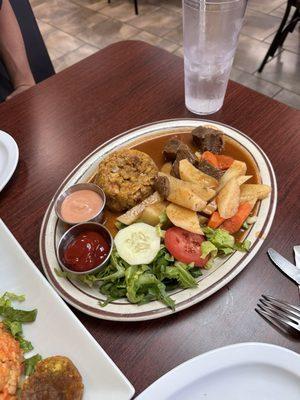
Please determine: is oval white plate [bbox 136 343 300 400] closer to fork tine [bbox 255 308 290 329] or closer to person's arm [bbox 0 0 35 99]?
fork tine [bbox 255 308 290 329]

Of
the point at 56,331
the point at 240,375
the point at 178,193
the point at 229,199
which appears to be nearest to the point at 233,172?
the point at 229,199

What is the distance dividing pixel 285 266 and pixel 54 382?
76 centimetres

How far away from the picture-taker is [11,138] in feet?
5.65

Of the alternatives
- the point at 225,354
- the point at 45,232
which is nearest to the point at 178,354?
the point at 225,354

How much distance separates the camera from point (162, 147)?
1691 mm

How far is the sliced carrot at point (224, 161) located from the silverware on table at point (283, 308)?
1.57 ft

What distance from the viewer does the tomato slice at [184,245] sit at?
1254 millimetres

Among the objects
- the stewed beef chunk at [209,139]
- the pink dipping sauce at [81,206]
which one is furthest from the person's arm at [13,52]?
the stewed beef chunk at [209,139]

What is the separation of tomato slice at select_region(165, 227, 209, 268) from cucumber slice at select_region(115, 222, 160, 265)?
46 mm

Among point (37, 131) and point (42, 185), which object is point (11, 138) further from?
point (42, 185)

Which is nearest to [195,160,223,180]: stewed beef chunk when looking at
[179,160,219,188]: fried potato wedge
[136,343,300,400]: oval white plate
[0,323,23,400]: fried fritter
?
[179,160,219,188]: fried potato wedge

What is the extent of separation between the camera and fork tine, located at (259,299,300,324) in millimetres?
1073

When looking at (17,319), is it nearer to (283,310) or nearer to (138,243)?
(138,243)

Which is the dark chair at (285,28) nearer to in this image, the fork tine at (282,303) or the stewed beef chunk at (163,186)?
the stewed beef chunk at (163,186)
